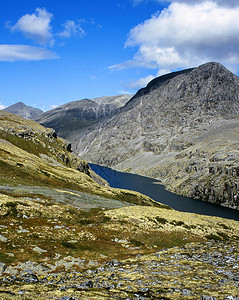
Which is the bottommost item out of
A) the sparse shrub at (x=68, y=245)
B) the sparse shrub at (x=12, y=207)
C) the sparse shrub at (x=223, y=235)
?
the sparse shrub at (x=223, y=235)

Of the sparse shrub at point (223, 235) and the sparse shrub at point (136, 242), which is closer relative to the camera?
the sparse shrub at point (136, 242)

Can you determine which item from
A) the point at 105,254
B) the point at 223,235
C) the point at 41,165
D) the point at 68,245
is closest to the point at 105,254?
the point at 105,254

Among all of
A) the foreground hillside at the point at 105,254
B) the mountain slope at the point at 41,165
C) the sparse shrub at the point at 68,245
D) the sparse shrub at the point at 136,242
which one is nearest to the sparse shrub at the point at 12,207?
the foreground hillside at the point at 105,254

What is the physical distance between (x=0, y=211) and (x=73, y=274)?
50.5ft

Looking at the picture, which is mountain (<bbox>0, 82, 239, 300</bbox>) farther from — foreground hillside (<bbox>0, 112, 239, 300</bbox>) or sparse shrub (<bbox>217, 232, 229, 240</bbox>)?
sparse shrub (<bbox>217, 232, 229, 240</bbox>)

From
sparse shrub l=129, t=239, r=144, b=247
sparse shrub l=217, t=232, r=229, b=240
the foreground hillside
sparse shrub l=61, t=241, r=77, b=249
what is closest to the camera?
the foreground hillside

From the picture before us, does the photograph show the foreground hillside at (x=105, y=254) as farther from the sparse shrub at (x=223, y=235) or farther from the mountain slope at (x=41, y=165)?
the mountain slope at (x=41, y=165)

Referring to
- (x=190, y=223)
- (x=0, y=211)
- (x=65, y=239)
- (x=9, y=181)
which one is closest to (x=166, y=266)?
(x=65, y=239)

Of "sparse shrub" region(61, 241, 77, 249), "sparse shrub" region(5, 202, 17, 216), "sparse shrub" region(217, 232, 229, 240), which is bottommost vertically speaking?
"sparse shrub" region(217, 232, 229, 240)

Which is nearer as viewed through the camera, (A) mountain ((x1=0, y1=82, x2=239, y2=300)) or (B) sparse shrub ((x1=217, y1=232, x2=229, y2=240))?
(A) mountain ((x1=0, y1=82, x2=239, y2=300))

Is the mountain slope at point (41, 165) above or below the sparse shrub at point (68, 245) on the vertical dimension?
above

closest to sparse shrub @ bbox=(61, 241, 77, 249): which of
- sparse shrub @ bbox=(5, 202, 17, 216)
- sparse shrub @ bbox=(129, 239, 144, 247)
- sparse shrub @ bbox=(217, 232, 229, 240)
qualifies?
sparse shrub @ bbox=(5, 202, 17, 216)

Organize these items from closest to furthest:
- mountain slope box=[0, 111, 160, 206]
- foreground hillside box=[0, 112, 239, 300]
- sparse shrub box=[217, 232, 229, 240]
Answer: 1. foreground hillside box=[0, 112, 239, 300]
2. sparse shrub box=[217, 232, 229, 240]
3. mountain slope box=[0, 111, 160, 206]

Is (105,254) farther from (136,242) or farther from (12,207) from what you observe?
(12,207)
